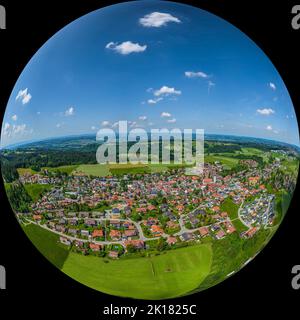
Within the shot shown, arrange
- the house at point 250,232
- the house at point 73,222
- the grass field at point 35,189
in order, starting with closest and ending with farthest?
the house at point 73,222
the grass field at point 35,189
the house at point 250,232

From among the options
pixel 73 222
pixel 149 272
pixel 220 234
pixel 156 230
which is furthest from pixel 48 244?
pixel 220 234

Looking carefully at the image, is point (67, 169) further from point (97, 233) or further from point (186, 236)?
point (186, 236)

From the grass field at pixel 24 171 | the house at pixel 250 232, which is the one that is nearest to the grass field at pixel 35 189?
the grass field at pixel 24 171

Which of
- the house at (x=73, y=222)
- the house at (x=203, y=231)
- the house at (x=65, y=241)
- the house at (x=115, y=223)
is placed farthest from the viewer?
the house at (x=65, y=241)

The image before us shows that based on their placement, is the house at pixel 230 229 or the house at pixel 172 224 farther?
the house at pixel 230 229
